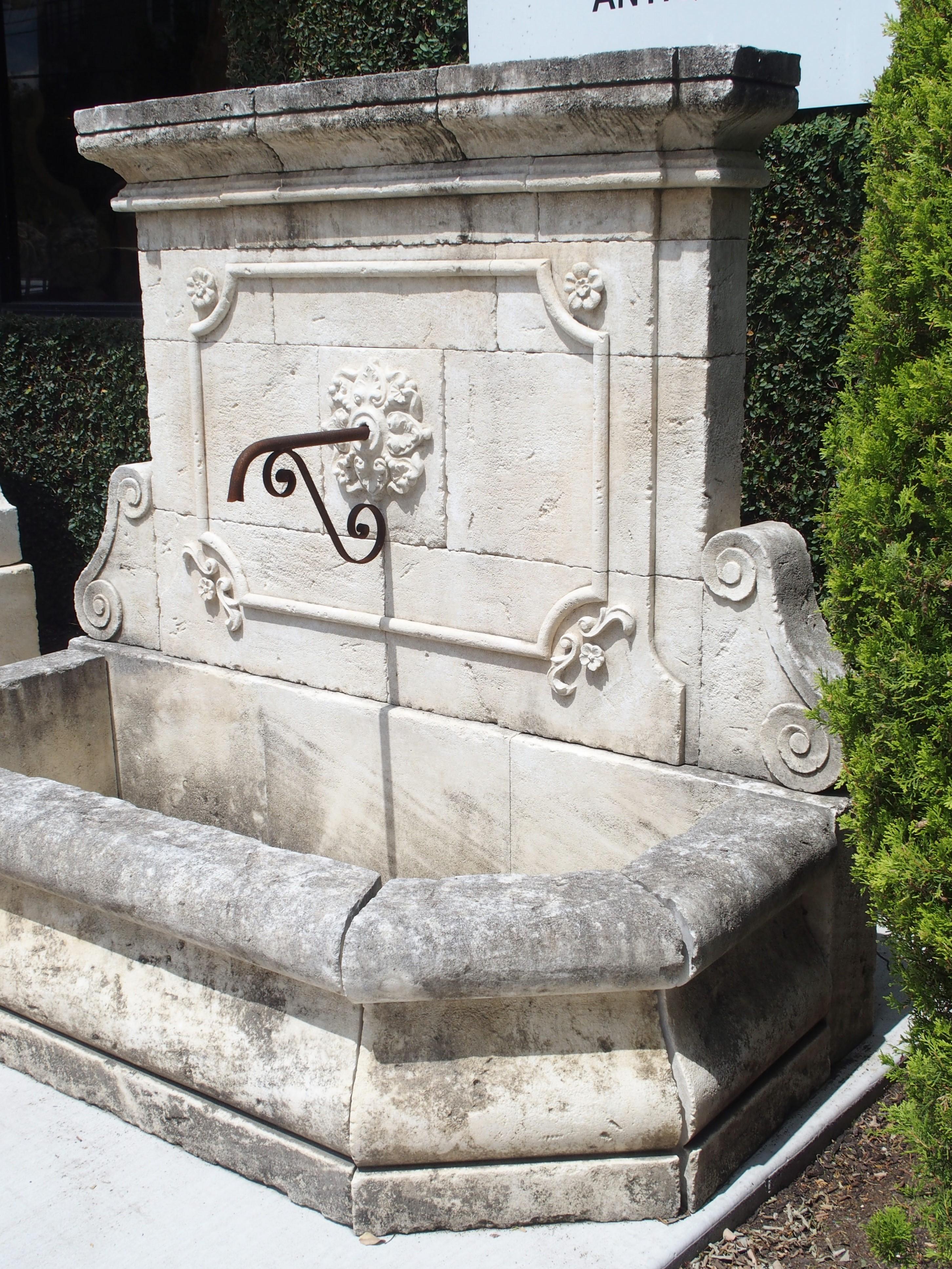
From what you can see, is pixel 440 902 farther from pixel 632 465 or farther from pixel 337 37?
pixel 337 37

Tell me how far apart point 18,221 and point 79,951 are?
6577mm

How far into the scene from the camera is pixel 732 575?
3090mm

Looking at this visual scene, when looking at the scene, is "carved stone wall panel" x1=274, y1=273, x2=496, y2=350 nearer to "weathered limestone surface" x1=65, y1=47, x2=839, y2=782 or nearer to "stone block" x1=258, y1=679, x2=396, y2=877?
"weathered limestone surface" x1=65, y1=47, x2=839, y2=782

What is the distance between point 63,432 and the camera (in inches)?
265

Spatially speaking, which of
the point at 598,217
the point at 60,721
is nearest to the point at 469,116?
the point at 598,217

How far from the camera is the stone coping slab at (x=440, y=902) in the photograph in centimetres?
247

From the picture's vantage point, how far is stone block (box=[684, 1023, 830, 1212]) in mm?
2652

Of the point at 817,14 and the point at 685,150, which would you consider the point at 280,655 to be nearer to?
the point at 685,150

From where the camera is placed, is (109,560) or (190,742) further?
(109,560)

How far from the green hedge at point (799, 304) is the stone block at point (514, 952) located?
286 cm

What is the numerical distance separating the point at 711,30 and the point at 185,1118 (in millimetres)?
5359

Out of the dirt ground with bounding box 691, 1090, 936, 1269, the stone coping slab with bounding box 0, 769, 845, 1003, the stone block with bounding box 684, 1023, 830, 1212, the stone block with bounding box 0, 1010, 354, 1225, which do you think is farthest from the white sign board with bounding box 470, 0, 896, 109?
the stone block with bounding box 0, 1010, 354, 1225

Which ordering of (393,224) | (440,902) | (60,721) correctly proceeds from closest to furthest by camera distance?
(440,902) → (393,224) → (60,721)

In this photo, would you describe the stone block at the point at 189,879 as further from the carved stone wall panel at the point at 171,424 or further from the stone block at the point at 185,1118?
the carved stone wall panel at the point at 171,424
